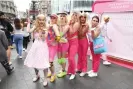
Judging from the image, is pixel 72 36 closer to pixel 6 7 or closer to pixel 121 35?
pixel 121 35

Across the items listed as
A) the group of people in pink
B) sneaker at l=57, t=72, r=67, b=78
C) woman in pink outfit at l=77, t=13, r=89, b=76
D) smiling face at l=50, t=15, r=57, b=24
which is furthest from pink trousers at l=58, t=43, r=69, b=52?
sneaker at l=57, t=72, r=67, b=78

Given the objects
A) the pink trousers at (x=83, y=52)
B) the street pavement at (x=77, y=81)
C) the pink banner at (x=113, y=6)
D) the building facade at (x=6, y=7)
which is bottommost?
the street pavement at (x=77, y=81)

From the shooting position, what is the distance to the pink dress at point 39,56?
3.83 m

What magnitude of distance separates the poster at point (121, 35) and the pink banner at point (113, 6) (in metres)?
0.17

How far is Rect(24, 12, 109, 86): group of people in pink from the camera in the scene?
3881 mm

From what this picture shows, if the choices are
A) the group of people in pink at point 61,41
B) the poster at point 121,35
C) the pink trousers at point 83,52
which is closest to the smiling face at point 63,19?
the group of people in pink at point 61,41

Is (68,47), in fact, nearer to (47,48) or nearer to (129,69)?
(47,48)

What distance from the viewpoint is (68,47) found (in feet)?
14.6

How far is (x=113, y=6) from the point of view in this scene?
6.50 m

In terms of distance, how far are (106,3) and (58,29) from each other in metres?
3.32

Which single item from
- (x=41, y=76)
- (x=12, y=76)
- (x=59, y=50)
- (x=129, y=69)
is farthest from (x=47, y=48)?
(x=129, y=69)

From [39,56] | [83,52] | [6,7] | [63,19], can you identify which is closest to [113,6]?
[83,52]

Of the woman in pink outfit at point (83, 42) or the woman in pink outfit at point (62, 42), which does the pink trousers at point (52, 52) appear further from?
the woman in pink outfit at point (83, 42)

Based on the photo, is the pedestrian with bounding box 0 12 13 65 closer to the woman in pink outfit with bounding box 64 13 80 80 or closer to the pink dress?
the pink dress
